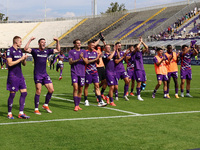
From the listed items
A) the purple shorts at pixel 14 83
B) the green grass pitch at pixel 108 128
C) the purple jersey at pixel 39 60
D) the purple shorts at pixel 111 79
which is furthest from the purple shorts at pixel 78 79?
the purple shorts at pixel 14 83

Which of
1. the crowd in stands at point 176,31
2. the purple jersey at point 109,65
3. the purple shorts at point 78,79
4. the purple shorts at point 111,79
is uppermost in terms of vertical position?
the crowd in stands at point 176,31

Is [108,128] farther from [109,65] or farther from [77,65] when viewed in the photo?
[109,65]

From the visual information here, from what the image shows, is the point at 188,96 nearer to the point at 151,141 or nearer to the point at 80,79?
the point at 80,79

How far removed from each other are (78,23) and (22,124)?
75680 mm

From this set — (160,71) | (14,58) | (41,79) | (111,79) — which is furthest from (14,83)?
(160,71)

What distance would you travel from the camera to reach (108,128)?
26.0 ft

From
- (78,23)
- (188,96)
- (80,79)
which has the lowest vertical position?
(188,96)

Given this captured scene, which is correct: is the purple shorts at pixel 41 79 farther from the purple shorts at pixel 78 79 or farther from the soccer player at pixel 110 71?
the soccer player at pixel 110 71

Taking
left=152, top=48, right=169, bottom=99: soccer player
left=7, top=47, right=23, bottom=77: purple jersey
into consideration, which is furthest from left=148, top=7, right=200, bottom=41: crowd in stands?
left=7, top=47, right=23, bottom=77: purple jersey

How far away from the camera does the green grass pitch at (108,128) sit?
6.53 metres

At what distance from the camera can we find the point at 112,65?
12227 millimetres

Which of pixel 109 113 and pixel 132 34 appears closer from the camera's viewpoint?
pixel 109 113

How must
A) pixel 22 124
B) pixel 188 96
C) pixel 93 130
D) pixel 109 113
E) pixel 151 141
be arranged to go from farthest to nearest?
pixel 188 96
pixel 109 113
pixel 22 124
pixel 93 130
pixel 151 141

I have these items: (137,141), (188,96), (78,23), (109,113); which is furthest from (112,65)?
(78,23)
